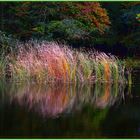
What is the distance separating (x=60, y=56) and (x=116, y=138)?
20.5 feet

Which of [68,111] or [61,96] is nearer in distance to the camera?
[68,111]

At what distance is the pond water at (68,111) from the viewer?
750 cm

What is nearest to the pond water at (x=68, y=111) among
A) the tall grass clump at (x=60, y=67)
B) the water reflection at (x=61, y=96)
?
the water reflection at (x=61, y=96)

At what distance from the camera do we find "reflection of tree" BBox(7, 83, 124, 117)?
9518 millimetres

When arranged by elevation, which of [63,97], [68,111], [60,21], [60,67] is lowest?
→ [68,111]

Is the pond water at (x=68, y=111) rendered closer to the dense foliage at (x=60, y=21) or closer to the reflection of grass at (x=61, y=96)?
the reflection of grass at (x=61, y=96)

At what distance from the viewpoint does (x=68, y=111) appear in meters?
9.20

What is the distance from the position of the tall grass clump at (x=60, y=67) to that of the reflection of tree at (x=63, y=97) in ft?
1.64

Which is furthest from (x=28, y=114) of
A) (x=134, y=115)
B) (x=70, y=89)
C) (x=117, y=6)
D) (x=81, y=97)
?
(x=117, y=6)

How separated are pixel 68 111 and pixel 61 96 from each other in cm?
189

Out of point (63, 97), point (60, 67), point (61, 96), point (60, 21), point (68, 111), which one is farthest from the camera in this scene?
point (60, 21)

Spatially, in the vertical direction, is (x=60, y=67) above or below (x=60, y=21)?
below

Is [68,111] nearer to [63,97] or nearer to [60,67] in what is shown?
[63,97]

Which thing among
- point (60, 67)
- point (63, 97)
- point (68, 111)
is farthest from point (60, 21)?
point (68, 111)
